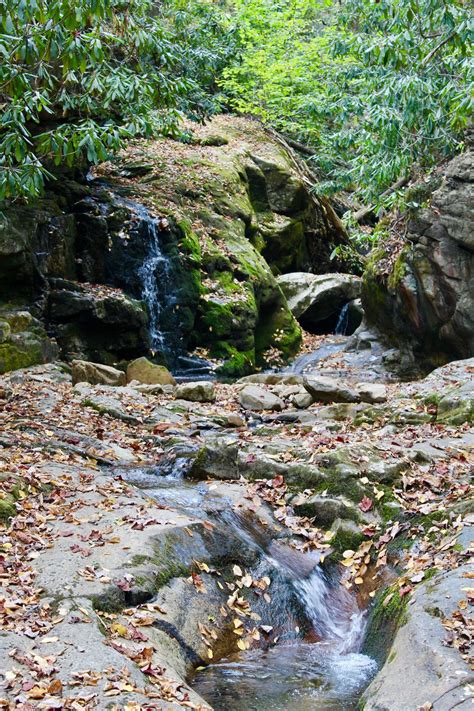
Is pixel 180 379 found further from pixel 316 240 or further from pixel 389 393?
pixel 316 240

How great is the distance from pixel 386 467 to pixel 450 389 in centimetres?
352

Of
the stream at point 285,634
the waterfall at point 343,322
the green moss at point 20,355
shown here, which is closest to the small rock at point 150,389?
the green moss at point 20,355

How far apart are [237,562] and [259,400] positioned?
6261 mm

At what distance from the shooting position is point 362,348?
18641 millimetres

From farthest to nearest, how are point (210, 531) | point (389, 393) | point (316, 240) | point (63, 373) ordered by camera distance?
point (316, 240) → point (63, 373) → point (389, 393) → point (210, 531)

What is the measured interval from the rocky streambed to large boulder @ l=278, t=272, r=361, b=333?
11832 millimetres

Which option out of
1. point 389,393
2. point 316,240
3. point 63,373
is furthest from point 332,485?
point 316,240

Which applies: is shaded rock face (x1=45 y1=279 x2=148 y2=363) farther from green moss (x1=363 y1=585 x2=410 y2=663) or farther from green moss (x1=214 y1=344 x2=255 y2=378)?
green moss (x1=363 y1=585 x2=410 y2=663)

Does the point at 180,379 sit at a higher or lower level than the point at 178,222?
lower

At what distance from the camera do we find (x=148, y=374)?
46.6 ft

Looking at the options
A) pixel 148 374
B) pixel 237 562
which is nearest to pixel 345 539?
pixel 237 562

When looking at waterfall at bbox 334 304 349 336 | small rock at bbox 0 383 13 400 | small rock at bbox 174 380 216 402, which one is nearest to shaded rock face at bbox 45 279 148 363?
small rock at bbox 174 380 216 402

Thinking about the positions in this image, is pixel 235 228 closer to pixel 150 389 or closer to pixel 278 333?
pixel 278 333

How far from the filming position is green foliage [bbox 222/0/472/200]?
8.94 meters
